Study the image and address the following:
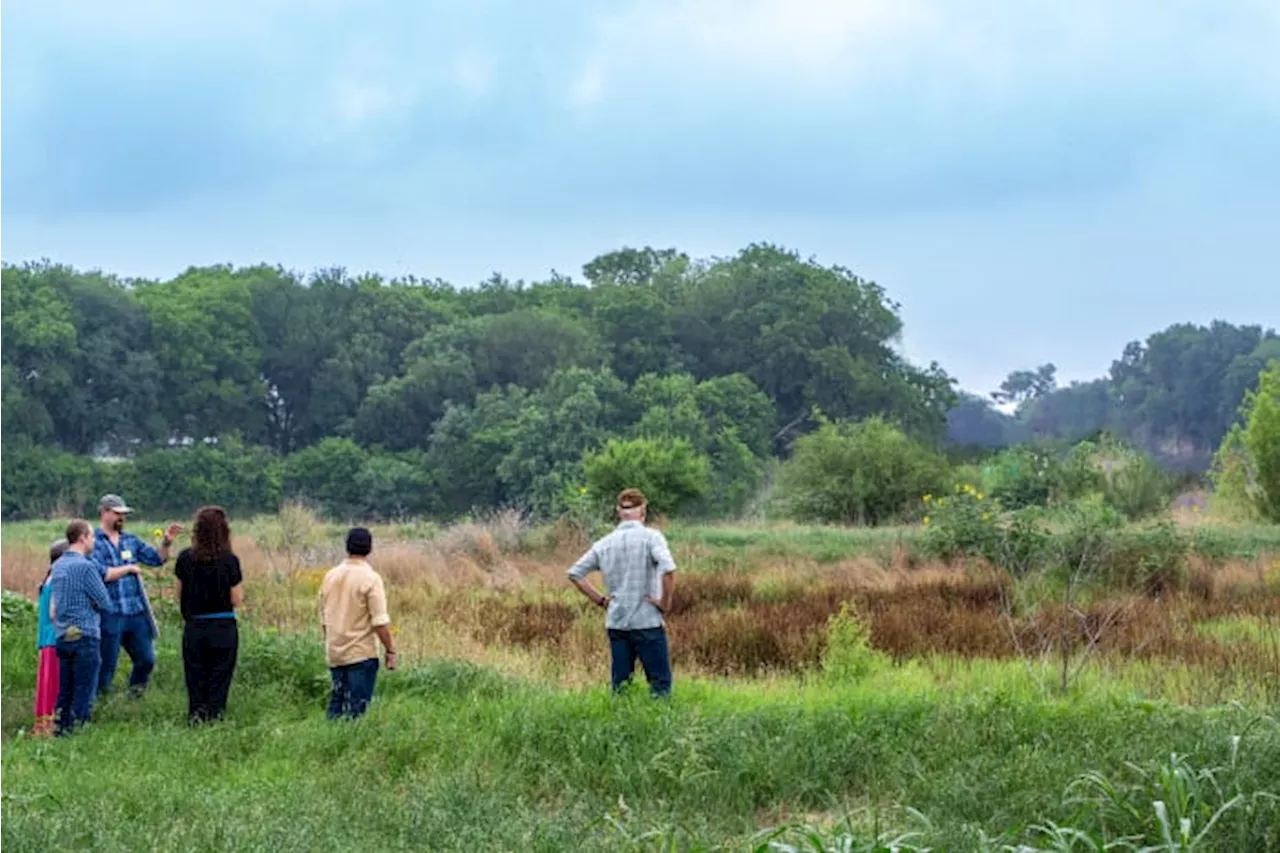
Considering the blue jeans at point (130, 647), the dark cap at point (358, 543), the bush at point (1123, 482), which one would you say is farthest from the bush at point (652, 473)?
the dark cap at point (358, 543)

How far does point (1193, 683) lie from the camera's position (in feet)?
37.8

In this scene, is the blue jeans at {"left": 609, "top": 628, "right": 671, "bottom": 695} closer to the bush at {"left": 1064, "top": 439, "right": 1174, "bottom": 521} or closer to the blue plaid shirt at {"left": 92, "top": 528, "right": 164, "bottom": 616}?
the blue plaid shirt at {"left": 92, "top": 528, "right": 164, "bottom": 616}

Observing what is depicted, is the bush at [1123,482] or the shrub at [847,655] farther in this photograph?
the bush at [1123,482]

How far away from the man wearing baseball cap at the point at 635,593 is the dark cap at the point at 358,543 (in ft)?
4.96

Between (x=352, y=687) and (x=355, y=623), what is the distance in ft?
1.62

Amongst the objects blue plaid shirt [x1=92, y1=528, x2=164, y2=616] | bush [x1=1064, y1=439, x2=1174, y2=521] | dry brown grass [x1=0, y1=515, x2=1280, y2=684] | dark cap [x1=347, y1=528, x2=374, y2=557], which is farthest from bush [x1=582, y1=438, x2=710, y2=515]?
dark cap [x1=347, y1=528, x2=374, y2=557]

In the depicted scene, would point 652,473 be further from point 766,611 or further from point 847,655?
point 847,655

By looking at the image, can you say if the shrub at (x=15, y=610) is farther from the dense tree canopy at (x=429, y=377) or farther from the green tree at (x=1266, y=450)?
the dense tree canopy at (x=429, y=377)

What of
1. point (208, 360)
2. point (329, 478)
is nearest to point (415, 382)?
point (329, 478)

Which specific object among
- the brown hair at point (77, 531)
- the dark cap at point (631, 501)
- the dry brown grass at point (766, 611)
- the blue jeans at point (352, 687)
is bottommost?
the dry brown grass at point (766, 611)

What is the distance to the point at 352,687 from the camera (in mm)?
10188

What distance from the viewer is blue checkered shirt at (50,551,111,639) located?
10336 mm

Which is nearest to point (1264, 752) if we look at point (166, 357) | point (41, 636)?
point (41, 636)

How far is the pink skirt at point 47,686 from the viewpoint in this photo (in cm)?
1057
